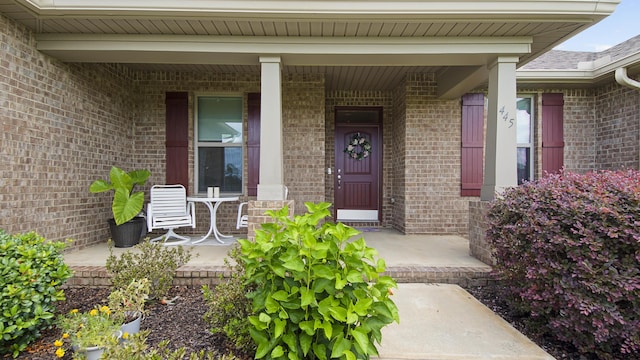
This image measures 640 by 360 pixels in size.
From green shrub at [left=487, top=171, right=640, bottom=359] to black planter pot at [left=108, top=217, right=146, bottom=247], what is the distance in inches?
168

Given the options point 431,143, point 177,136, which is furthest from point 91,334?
point 431,143

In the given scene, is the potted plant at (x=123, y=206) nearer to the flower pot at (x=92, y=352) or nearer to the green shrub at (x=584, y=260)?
the flower pot at (x=92, y=352)

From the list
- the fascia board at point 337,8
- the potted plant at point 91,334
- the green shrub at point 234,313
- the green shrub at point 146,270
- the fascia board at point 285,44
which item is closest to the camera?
the potted plant at point 91,334

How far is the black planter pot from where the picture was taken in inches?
158

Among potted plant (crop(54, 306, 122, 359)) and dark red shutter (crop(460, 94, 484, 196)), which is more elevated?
dark red shutter (crop(460, 94, 484, 196))

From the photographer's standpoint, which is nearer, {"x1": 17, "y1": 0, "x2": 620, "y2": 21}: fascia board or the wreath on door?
{"x1": 17, "y1": 0, "x2": 620, "y2": 21}: fascia board

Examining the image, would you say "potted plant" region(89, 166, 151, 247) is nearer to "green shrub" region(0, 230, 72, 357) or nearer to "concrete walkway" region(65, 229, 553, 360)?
"concrete walkway" region(65, 229, 553, 360)

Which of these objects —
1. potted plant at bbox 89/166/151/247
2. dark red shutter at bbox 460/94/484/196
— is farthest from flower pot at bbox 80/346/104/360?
dark red shutter at bbox 460/94/484/196

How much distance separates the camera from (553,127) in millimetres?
5301

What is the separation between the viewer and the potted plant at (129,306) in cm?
200

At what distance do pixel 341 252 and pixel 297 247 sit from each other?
219 millimetres

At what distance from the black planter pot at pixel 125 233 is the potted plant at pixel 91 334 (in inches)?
85.8

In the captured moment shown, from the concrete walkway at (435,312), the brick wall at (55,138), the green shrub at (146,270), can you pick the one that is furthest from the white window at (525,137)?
the brick wall at (55,138)

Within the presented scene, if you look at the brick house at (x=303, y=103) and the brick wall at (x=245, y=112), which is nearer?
the brick house at (x=303, y=103)
